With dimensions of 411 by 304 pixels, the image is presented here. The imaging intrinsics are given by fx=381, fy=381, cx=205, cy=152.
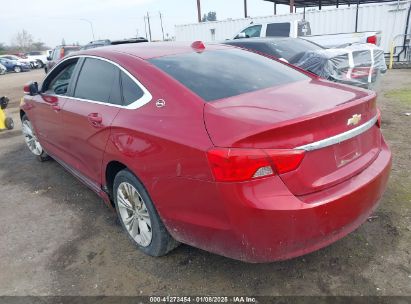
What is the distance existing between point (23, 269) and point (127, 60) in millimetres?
1884

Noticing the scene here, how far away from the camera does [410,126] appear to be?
20.3 ft

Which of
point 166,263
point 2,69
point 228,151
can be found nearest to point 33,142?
point 166,263

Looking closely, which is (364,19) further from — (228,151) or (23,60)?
(23,60)

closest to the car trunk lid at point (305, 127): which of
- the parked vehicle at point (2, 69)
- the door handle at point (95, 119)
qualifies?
the door handle at point (95, 119)

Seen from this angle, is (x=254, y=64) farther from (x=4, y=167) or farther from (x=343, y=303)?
(x=4, y=167)

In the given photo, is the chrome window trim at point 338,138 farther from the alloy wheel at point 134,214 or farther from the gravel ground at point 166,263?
the alloy wheel at point 134,214

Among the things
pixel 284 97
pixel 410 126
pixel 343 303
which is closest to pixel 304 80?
pixel 284 97

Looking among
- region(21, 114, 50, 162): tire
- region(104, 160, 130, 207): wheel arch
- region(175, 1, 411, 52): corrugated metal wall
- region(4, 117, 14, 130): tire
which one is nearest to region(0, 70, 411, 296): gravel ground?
region(104, 160, 130, 207): wheel arch

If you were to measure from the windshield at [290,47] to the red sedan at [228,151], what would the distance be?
3.60 meters

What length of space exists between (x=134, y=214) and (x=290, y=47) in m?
5.27

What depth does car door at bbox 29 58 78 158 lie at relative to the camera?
4086mm

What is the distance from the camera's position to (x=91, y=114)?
3338mm

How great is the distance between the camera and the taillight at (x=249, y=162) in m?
2.11

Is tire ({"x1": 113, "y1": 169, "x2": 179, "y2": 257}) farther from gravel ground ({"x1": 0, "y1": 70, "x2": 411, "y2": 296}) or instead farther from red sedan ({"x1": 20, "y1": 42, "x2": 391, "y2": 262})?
gravel ground ({"x1": 0, "y1": 70, "x2": 411, "y2": 296})
